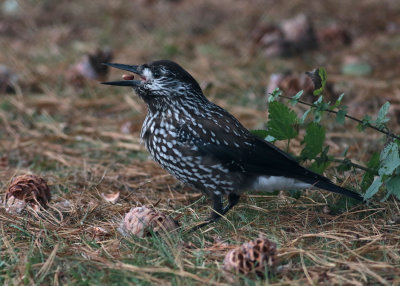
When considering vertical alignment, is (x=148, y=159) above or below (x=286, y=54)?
below

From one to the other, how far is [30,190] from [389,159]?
87.8 inches

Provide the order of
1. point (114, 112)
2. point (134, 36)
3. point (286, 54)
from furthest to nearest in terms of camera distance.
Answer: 1. point (134, 36)
2. point (286, 54)
3. point (114, 112)

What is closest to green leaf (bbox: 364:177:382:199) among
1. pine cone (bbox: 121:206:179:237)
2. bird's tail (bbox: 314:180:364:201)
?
bird's tail (bbox: 314:180:364:201)

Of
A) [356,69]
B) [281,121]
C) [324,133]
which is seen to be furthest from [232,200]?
[356,69]

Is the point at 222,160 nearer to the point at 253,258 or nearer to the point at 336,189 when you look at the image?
the point at 336,189

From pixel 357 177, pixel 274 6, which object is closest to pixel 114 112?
pixel 357 177

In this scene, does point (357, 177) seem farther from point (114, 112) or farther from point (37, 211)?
point (114, 112)

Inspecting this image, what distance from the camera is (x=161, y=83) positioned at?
4.15 metres

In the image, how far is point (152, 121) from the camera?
13.3 ft

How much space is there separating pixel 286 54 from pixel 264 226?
15.9ft

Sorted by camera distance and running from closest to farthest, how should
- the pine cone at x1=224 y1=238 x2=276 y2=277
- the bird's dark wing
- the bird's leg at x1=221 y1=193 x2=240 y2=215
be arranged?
the pine cone at x1=224 y1=238 x2=276 y2=277
the bird's dark wing
the bird's leg at x1=221 y1=193 x2=240 y2=215

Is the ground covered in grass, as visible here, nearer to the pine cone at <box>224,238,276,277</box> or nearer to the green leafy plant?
the pine cone at <box>224,238,276,277</box>

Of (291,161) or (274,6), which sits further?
(274,6)

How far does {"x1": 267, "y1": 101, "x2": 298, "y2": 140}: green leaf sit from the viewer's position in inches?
152
